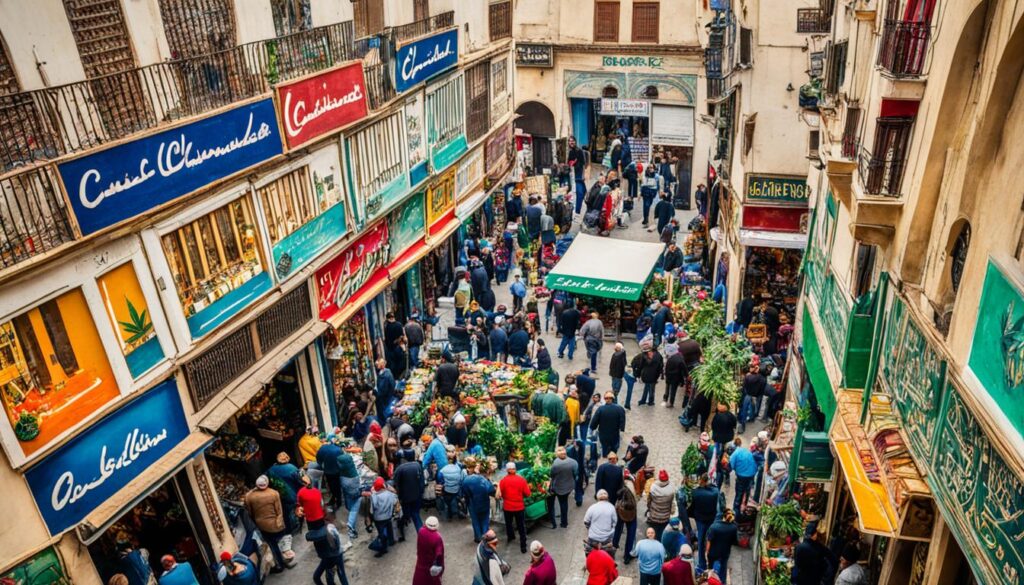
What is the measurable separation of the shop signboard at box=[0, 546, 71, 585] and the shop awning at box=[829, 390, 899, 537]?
27.4 ft

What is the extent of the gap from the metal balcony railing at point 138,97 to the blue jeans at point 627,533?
8053 millimetres

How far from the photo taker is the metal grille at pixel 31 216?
836cm

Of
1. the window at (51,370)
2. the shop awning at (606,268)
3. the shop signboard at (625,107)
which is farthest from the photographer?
the shop signboard at (625,107)

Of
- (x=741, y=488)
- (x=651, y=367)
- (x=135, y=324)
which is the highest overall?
(x=135, y=324)

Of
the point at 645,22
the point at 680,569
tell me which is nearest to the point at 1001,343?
the point at 680,569

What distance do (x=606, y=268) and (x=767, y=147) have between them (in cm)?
431

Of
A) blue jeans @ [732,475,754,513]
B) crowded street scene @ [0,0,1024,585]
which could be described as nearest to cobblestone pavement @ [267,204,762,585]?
crowded street scene @ [0,0,1024,585]

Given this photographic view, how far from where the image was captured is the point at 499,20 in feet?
76.5

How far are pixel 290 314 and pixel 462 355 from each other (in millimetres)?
4958

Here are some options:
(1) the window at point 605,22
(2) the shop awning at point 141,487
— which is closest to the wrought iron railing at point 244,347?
(2) the shop awning at point 141,487

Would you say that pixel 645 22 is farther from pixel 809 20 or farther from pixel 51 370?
pixel 51 370

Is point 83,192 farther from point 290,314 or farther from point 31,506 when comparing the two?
point 290,314

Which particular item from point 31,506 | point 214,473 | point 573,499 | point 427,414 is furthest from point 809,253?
point 31,506

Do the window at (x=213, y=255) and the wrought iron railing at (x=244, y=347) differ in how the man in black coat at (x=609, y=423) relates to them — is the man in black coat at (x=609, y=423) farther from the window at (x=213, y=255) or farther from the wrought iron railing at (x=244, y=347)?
the window at (x=213, y=255)
